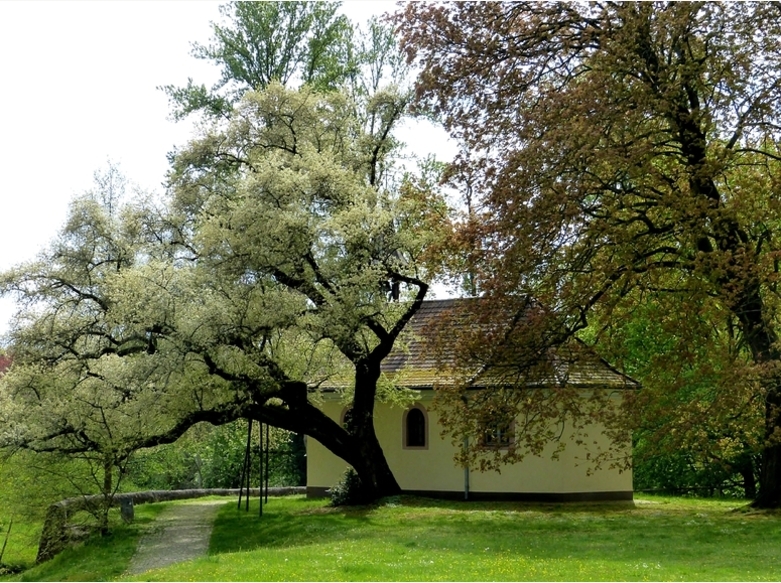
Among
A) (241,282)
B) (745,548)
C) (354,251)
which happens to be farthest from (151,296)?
(745,548)

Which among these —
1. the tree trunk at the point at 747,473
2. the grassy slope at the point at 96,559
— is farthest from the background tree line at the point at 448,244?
the tree trunk at the point at 747,473

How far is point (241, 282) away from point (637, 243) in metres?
9.38

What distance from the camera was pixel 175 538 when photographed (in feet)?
70.2

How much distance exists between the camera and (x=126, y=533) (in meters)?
21.9

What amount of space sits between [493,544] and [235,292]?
28.7ft

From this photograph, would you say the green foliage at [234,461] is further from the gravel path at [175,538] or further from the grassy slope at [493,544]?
the grassy slope at [493,544]

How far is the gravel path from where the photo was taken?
59.5 ft

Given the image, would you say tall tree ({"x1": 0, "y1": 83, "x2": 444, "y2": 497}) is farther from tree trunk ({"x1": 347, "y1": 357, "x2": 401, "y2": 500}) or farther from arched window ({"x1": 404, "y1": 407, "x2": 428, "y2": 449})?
arched window ({"x1": 404, "y1": 407, "x2": 428, "y2": 449})

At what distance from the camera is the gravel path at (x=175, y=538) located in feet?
59.5

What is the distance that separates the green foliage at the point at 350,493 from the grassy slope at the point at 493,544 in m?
0.95

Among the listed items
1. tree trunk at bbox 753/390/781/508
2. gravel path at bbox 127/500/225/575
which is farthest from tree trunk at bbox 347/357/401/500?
tree trunk at bbox 753/390/781/508

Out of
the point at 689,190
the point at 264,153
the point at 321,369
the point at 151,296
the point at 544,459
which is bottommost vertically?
the point at 544,459

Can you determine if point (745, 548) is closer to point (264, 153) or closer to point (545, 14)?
point (545, 14)

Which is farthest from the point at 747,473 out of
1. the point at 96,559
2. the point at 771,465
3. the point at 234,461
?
the point at 96,559
